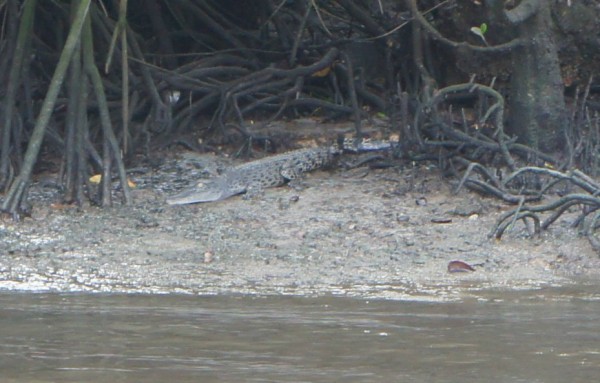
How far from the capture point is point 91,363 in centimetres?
452

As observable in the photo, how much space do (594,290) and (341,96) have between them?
392cm

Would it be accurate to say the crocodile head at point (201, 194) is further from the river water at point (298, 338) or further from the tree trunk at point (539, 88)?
the tree trunk at point (539, 88)

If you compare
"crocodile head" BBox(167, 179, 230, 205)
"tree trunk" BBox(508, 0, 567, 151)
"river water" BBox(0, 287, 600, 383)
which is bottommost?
"crocodile head" BBox(167, 179, 230, 205)

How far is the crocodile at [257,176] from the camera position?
743cm

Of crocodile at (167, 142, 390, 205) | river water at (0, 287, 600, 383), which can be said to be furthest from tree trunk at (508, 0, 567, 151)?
river water at (0, 287, 600, 383)

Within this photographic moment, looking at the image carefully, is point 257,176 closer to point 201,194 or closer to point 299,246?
point 201,194

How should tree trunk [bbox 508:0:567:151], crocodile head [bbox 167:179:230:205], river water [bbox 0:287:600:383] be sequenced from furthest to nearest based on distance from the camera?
tree trunk [bbox 508:0:567:151]
crocodile head [bbox 167:179:230:205]
river water [bbox 0:287:600:383]

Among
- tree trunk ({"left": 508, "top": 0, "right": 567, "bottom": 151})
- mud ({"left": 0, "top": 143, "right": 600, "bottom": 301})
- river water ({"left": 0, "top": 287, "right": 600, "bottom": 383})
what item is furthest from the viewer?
tree trunk ({"left": 508, "top": 0, "right": 567, "bottom": 151})

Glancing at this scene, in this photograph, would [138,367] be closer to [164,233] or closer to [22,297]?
[22,297]

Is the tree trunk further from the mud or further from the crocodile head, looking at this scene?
the crocodile head

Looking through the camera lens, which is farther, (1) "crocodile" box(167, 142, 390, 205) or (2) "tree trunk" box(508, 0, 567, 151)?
(2) "tree trunk" box(508, 0, 567, 151)

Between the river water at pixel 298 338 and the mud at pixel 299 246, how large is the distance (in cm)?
29

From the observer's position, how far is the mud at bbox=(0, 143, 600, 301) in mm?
5945

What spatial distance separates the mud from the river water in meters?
0.29
